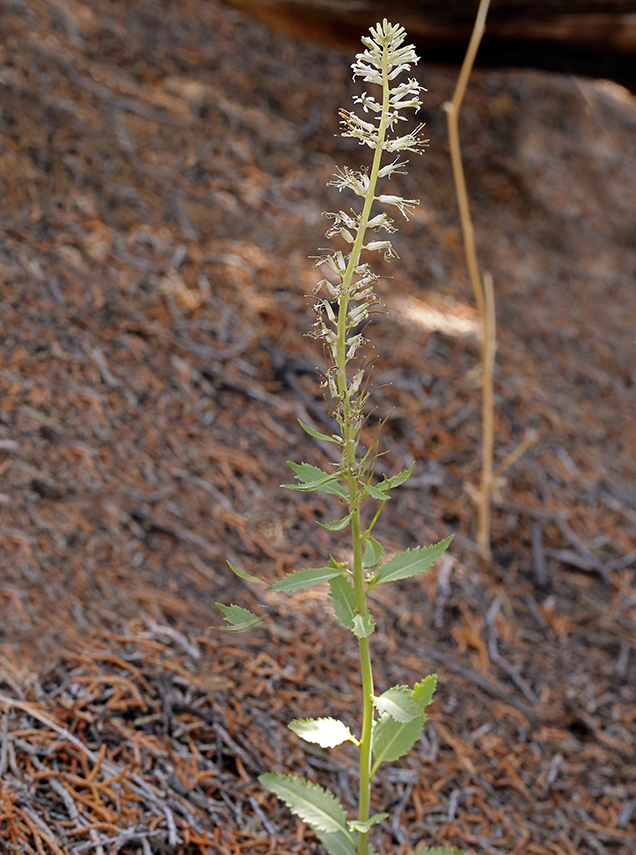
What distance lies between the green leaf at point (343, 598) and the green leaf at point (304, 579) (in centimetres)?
2

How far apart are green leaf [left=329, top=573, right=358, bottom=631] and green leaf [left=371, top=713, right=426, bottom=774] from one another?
11.9 inches

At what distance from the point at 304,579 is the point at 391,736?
0.46 m

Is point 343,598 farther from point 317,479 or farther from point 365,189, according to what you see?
point 365,189

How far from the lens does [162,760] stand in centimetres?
186

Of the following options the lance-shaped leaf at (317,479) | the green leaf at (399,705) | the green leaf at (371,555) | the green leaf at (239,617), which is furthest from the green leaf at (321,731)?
the lance-shaped leaf at (317,479)

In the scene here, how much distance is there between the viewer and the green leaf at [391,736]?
154cm

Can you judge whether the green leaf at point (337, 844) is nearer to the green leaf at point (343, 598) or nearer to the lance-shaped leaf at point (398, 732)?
the lance-shaped leaf at point (398, 732)

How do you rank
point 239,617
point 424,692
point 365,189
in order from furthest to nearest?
point 424,692 → point 239,617 → point 365,189

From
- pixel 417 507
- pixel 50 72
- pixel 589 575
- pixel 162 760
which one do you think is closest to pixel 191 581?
pixel 162 760

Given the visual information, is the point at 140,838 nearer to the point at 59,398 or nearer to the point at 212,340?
the point at 59,398

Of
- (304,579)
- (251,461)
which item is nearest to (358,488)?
(304,579)

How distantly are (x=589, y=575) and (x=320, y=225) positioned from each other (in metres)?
2.30

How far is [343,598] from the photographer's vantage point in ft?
4.66

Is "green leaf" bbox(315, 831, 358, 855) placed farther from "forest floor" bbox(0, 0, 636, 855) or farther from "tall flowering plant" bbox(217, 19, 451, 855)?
"forest floor" bbox(0, 0, 636, 855)
